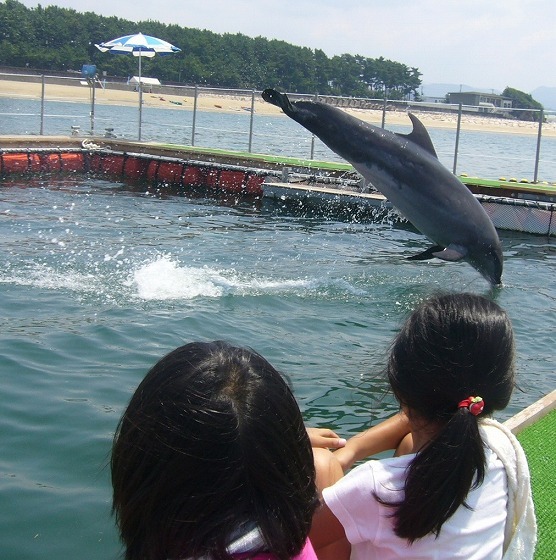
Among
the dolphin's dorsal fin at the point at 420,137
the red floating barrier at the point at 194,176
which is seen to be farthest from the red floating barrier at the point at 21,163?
the dolphin's dorsal fin at the point at 420,137

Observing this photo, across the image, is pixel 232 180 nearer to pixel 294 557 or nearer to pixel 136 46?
pixel 136 46

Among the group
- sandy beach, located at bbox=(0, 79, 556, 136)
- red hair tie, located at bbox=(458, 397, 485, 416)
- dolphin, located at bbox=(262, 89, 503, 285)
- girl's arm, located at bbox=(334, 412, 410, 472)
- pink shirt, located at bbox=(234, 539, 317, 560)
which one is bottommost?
girl's arm, located at bbox=(334, 412, 410, 472)

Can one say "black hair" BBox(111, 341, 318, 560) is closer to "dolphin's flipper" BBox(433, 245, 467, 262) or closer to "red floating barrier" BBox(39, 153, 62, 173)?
"dolphin's flipper" BBox(433, 245, 467, 262)

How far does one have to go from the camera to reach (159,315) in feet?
24.0

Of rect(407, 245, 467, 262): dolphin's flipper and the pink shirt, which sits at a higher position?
the pink shirt

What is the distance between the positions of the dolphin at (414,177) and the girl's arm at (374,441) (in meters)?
3.65

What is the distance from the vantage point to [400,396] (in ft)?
7.98

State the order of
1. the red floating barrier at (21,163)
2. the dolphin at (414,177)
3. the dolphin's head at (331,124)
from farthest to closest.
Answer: the red floating barrier at (21,163) < the dolphin at (414,177) < the dolphin's head at (331,124)

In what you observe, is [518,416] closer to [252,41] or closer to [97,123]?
[97,123]

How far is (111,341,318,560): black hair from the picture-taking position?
1612mm

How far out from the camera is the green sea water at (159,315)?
14.6 feet

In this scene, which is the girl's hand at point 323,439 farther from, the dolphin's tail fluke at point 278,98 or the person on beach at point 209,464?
the dolphin's tail fluke at point 278,98

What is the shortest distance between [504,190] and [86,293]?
904 cm

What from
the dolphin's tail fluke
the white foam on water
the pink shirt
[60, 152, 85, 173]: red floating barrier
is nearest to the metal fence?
[60, 152, 85, 173]: red floating barrier
